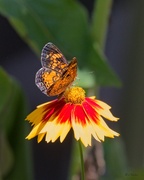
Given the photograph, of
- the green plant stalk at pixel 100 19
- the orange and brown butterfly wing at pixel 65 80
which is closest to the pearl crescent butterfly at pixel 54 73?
the orange and brown butterfly wing at pixel 65 80

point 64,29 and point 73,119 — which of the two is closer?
point 73,119

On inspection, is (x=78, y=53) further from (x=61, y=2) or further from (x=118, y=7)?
(x=118, y=7)

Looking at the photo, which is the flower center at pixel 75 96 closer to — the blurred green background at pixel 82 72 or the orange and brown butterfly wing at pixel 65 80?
the orange and brown butterfly wing at pixel 65 80

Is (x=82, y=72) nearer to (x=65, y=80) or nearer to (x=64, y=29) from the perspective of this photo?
(x=64, y=29)
